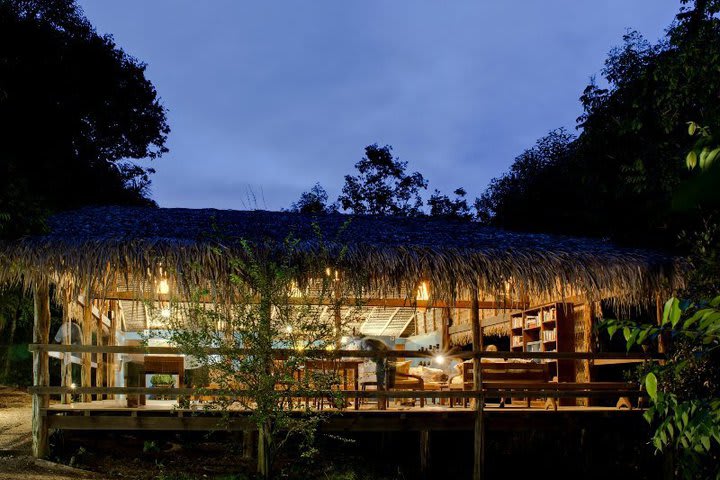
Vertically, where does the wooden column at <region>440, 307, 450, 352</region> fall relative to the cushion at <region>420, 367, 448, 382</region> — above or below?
above

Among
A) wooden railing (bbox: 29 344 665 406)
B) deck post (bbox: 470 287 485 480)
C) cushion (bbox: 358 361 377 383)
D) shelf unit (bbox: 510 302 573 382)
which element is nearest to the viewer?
wooden railing (bbox: 29 344 665 406)

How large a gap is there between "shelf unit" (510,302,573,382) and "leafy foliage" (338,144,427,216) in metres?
15.7

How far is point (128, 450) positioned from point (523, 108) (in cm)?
10438

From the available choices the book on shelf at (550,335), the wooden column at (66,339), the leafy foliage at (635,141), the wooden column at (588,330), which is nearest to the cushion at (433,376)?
the book on shelf at (550,335)

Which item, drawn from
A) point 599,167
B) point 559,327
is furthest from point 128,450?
point 599,167

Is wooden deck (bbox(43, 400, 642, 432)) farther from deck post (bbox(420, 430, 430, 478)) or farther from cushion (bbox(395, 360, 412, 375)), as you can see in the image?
cushion (bbox(395, 360, 412, 375))

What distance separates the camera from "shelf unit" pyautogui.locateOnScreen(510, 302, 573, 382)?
1101 cm

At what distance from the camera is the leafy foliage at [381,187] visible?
28.4m

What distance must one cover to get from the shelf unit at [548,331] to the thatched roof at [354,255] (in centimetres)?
119

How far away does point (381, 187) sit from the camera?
28.8 metres

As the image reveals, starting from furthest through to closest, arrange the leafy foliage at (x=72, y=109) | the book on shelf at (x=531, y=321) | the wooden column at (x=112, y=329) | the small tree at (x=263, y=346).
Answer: the leafy foliage at (x=72, y=109) < the book on shelf at (x=531, y=321) < the wooden column at (x=112, y=329) < the small tree at (x=263, y=346)

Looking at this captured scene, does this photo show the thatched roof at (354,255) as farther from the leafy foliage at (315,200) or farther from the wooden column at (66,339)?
the leafy foliage at (315,200)

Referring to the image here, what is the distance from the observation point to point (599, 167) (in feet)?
44.1

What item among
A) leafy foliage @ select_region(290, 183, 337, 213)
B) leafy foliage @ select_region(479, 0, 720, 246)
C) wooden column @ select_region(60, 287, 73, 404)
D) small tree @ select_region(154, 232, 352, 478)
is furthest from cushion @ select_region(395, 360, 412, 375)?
leafy foliage @ select_region(290, 183, 337, 213)
